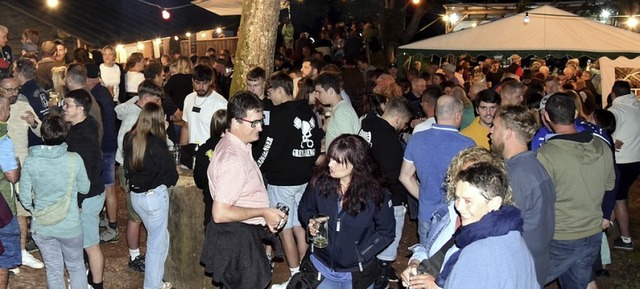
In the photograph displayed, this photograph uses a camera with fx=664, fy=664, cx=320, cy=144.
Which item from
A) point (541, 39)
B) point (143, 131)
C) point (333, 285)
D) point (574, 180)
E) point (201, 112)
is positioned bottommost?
point (333, 285)

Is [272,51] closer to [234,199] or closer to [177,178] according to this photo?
[177,178]

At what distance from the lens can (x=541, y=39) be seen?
11.2 m

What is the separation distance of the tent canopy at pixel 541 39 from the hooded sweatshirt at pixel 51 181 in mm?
7663

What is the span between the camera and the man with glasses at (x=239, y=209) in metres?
4.66

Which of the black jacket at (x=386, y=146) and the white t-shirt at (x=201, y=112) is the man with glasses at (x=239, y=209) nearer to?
the black jacket at (x=386, y=146)

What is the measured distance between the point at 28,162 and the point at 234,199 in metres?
1.88

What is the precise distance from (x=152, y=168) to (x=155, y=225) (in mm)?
539

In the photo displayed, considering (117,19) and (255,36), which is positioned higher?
(117,19)

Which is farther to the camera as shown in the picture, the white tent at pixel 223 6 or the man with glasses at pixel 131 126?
the white tent at pixel 223 6

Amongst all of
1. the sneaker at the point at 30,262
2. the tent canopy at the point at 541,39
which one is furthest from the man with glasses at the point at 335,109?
the tent canopy at the point at 541,39

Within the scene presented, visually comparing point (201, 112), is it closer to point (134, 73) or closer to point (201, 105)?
point (201, 105)

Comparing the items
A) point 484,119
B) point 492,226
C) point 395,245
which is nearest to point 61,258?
point 395,245

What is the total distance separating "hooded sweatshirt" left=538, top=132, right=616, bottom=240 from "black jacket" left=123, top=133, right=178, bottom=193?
3141 mm

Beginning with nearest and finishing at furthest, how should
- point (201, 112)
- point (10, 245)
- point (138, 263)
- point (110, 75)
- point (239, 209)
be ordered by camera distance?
point (239, 209)
point (10, 245)
point (138, 263)
point (201, 112)
point (110, 75)
